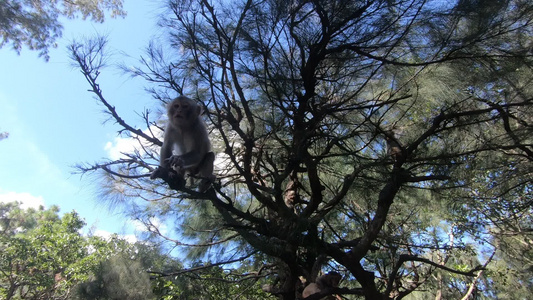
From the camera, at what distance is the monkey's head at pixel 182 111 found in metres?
3.81

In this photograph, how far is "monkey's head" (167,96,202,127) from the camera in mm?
3811

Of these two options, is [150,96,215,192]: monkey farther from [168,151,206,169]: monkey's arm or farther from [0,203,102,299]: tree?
[0,203,102,299]: tree

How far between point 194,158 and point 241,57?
1238mm

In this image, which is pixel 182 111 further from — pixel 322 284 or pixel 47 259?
pixel 47 259

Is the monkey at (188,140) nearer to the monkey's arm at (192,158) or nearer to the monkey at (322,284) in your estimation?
the monkey's arm at (192,158)

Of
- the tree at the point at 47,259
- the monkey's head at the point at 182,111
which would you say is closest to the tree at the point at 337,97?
the monkey's head at the point at 182,111

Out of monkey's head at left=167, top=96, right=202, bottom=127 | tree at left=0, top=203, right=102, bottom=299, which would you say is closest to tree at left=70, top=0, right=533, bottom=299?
monkey's head at left=167, top=96, right=202, bottom=127

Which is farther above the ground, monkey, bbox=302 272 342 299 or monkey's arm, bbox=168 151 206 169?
monkey's arm, bbox=168 151 206 169

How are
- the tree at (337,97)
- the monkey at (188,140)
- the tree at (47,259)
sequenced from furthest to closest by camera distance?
the tree at (47,259) < the monkey at (188,140) < the tree at (337,97)

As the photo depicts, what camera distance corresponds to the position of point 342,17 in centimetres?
302

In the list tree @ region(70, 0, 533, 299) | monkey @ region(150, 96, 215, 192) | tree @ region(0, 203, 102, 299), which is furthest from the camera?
tree @ region(0, 203, 102, 299)

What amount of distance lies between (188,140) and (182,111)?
40 centimetres

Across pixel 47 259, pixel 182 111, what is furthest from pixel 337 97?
pixel 47 259

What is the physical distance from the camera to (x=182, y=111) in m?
3.84
